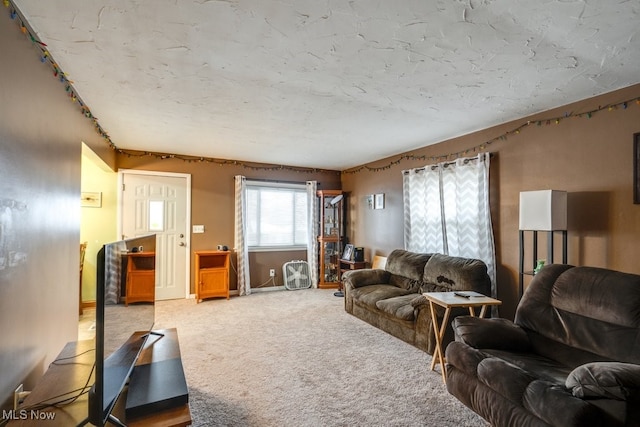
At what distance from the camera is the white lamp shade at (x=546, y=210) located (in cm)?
265

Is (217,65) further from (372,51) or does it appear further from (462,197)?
(462,197)

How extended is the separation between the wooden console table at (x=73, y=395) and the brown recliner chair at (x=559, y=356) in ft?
5.50

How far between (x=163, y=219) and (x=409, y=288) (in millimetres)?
3889

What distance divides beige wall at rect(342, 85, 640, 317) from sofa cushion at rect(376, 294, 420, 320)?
3.37 ft

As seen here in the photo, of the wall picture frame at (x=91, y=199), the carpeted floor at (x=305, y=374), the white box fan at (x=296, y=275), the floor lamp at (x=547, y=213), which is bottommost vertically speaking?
the carpeted floor at (x=305, y=374)

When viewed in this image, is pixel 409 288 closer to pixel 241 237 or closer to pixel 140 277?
pixel 241 237

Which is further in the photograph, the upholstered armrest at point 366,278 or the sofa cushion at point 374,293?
the upholstered armrest at point 366,278

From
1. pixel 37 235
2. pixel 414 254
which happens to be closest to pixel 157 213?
pixel 37 235

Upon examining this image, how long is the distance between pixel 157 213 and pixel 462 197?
14.7 ft

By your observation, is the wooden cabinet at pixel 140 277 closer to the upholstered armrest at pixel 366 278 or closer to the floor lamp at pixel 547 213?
the upholstered armrest at pixel 366 278

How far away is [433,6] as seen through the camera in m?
1.60

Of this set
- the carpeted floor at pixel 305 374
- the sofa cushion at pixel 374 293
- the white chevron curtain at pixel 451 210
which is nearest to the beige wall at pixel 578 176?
the white chevron curtain at pixel 451 210

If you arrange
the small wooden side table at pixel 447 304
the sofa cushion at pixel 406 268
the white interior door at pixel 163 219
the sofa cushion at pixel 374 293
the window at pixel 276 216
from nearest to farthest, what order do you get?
the small wooden side table at pixel 447 304 → the sofa cushion at pixel 374 293 → the sofa cushion at pixel 406 268 → the white interior door at pixel 163 219 → the window at pixel 276 216

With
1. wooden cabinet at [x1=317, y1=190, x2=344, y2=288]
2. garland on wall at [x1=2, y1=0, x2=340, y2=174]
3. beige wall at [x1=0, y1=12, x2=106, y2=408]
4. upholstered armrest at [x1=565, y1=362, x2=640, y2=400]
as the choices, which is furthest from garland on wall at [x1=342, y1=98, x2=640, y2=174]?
beige wall at [x1=0, y1=12, x2=106, y2=408]
